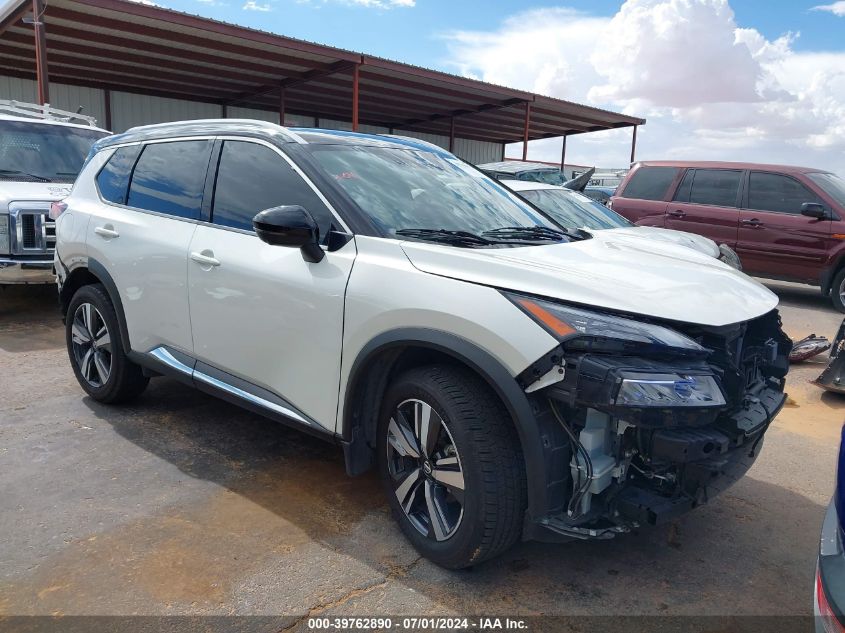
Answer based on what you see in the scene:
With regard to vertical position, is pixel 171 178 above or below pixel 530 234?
above

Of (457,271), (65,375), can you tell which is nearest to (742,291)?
(457,271)

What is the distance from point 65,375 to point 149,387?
32.5 inches

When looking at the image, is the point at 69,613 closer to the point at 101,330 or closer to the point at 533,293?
the point at 533,293

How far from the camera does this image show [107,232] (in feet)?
13.4

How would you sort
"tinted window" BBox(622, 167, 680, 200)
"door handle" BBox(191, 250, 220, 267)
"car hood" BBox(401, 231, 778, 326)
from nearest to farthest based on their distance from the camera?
"car hood" BBox(401, 231, 778, 326) → "door handle" BBox(191, 250, 220, 267) → "tinted window" BBox(622, 167, 680, 200)

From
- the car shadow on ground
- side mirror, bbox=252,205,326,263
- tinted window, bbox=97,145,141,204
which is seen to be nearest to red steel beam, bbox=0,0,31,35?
tinted window, bbox=97,145,141,204

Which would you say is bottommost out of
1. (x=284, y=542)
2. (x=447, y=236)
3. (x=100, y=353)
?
(x=284, y=542)

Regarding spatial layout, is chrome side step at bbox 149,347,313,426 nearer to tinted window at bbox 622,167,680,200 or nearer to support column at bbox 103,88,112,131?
tinted window at bbox 622,167,680,200

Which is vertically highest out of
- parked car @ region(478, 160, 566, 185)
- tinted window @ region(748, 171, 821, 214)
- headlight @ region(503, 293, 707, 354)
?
parked car @ region(478, 160, 566, 185)

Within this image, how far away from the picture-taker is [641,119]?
2266 centimetres

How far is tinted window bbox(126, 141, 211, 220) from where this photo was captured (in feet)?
11.9

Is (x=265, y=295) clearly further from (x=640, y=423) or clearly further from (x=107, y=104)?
(x=107, y=104)

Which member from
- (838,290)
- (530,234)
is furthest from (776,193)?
(530,234)

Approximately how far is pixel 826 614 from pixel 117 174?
4256mm
